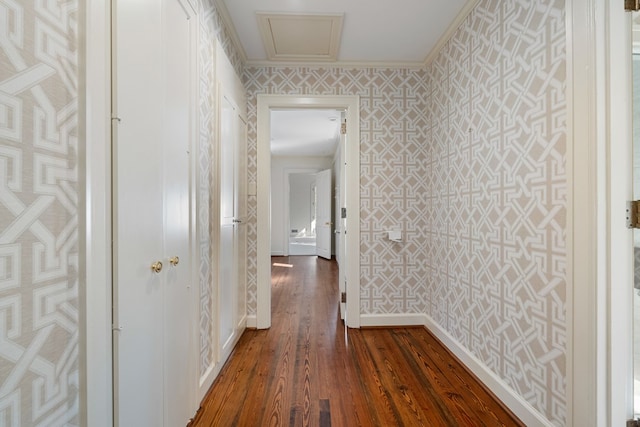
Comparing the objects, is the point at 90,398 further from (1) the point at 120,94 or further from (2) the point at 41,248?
(1) the point at 120,94

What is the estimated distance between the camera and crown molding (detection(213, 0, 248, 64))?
1.79m

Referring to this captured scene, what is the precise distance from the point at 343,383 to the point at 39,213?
168 centimetres

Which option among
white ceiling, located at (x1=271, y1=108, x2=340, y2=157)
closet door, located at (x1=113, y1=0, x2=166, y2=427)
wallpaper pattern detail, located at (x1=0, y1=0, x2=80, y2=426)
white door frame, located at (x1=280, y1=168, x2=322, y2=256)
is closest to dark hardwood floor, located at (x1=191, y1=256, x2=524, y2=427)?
Result: closet door, located at (x1=113, y1=0, x2=166, y2=427)

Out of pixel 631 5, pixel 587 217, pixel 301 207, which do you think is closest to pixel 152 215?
pixel 587 217

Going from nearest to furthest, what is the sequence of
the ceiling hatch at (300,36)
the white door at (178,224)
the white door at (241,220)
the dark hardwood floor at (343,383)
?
the white door at (178,224)
the dark hardwood floor at (343,383)
the ceiling hatch at (300,36)
the white door at (241,220)

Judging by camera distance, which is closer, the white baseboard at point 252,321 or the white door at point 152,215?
the white door at point 152,215

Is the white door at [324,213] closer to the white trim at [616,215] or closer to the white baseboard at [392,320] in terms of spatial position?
the white baseboard at [392,320]

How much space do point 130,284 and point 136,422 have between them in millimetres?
472

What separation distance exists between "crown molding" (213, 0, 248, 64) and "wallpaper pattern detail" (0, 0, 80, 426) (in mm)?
1389

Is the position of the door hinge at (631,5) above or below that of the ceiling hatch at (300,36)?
below

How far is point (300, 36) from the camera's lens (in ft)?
6.98

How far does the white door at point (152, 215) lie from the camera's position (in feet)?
2.75

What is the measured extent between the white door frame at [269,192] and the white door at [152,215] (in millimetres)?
1114

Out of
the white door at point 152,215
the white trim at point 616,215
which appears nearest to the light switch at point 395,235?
the white trim at point 616,215
